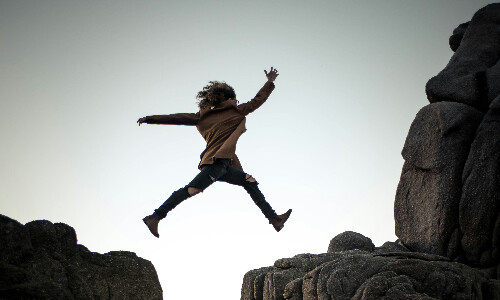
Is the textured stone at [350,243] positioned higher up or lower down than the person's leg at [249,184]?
lower down

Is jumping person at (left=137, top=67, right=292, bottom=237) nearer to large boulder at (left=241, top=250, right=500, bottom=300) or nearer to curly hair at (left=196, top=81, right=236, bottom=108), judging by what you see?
curly hair at (left=196, top=81, right=236, bottom=108)

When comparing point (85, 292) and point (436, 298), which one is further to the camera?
point (436, 298)

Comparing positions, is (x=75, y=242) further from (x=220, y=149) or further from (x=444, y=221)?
(x=444, y=221)

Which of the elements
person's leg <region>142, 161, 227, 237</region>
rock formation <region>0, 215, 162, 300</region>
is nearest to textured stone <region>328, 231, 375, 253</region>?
person's leg <region>142, 161, 227, 237</region>

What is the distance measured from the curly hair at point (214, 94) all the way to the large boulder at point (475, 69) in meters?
8.88

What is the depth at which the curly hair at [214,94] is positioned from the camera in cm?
1451

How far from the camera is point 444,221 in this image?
1777cm

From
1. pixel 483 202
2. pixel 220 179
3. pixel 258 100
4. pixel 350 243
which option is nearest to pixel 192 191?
pixel 220 179

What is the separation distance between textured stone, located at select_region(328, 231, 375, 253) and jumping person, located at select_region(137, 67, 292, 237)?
165 inches

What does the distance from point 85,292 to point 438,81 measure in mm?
15266

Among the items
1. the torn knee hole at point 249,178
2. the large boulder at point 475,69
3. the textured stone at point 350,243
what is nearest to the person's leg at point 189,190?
the torn knee hole at point 249,178

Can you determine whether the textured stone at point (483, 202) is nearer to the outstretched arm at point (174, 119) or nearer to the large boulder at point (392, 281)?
the large boulder at point (392, 281)

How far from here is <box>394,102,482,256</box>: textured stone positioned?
17844mm

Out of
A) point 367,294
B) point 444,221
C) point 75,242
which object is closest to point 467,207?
point 444,221
